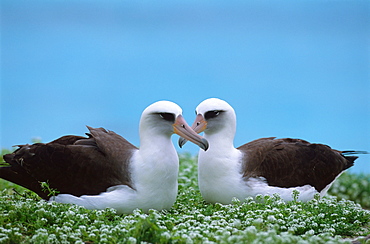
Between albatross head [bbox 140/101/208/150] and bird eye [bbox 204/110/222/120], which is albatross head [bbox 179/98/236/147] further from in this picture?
albatross head [bbox 140/101/208/150]

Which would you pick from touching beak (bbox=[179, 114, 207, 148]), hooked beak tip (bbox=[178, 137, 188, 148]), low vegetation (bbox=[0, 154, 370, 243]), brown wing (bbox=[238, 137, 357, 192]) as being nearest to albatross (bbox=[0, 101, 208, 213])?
hooked beak tip (bbox=[178, 137, 188, 148])

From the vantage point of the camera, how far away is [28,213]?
7.55 metres

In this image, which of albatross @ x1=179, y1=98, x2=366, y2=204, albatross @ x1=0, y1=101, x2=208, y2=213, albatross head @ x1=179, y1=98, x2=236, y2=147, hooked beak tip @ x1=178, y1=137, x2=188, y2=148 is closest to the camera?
albatross @ x1=0, y1=101, x2=208, y2=213

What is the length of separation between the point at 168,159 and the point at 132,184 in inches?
25.9

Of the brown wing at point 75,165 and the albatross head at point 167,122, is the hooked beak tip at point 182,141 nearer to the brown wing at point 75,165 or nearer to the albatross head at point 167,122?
the albatross head at point 167,122

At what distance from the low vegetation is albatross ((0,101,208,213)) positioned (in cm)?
36

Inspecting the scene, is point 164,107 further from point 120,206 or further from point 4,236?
point 4,236

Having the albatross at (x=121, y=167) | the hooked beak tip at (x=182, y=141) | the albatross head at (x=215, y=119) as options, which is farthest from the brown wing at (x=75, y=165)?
the albatross head at (x=215, y=119)

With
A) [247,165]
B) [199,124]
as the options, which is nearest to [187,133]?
[199,124]

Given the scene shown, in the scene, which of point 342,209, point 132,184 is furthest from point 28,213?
point 342,209

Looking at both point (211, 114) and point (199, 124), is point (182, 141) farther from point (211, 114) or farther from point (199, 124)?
point (211, 114)

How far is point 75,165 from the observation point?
8.27 m

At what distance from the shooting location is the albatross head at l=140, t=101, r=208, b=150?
26.8 feet

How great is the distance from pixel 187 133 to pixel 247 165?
4.41 ft
